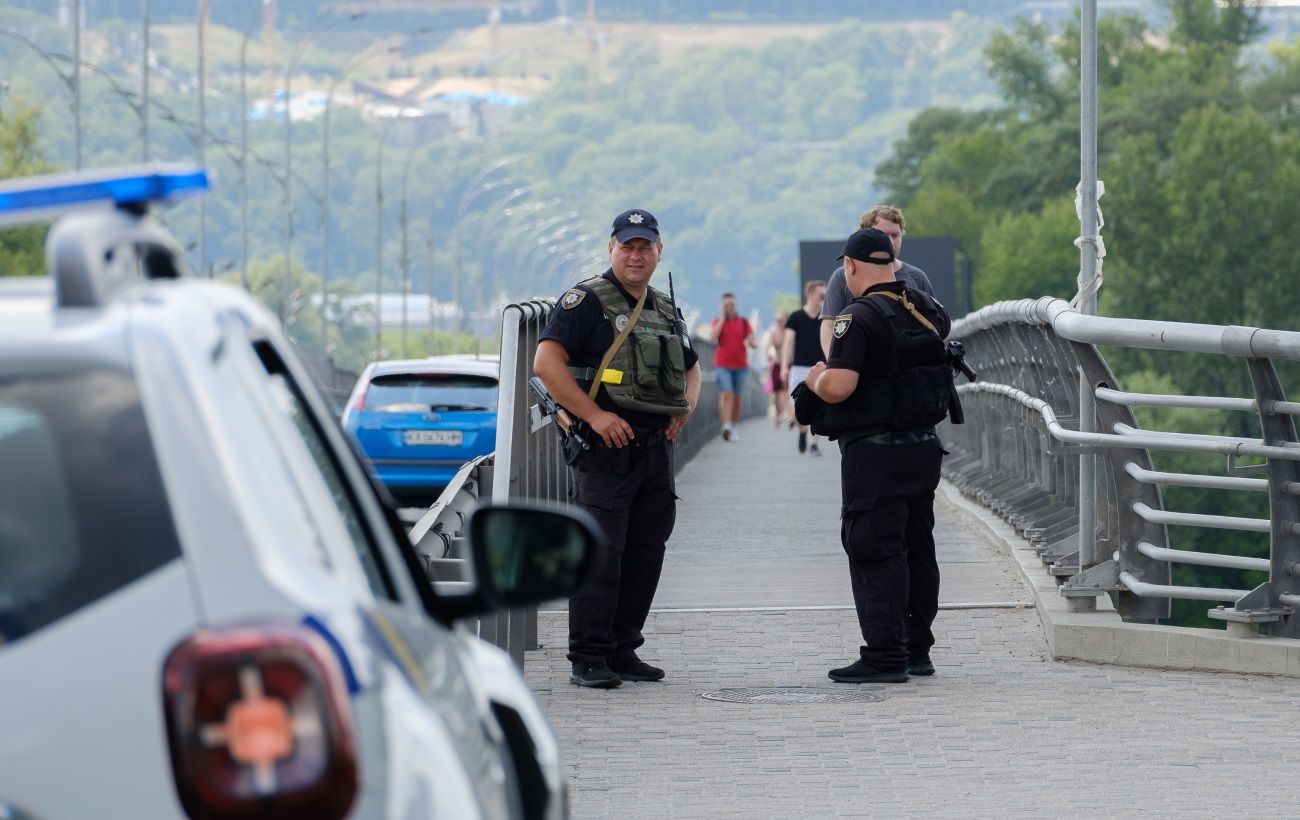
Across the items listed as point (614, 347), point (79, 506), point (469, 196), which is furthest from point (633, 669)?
point (469, 196)

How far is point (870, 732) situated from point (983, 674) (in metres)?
1.48

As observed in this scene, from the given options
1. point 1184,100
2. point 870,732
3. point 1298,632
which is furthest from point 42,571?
point 1184,100

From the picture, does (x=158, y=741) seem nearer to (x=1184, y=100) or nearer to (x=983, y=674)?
(x=983, y=674)

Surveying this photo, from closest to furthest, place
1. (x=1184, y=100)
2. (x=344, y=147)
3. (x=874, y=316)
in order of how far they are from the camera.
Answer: (x=874, y=316)
(x=1184, y=100)
(x=344, y=147)

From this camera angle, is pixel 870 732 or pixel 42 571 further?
pixel 870 732

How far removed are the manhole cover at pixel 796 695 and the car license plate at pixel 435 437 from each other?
477 inches

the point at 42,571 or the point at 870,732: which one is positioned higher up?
the point at 42,571

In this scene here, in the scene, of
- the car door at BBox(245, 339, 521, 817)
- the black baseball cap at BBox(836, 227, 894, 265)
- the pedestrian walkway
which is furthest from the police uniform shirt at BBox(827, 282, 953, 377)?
the car door at BBox(245, 339, 521, 817)

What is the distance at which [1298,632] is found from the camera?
9273mm

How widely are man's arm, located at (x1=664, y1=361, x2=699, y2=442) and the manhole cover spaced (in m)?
0.99

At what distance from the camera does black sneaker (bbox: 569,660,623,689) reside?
9219 mm

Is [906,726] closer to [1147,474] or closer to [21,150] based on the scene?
[1147,474]

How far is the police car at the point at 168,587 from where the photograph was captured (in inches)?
86.7

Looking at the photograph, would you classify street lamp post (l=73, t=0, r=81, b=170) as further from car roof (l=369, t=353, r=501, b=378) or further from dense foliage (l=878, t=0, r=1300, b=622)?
dense foliage (l=878, t=0, r=1300, b=622)
